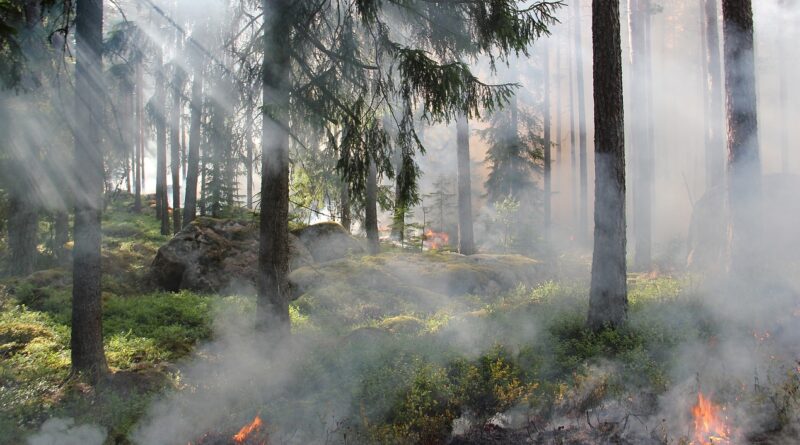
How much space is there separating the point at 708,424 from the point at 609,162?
430 centimetres

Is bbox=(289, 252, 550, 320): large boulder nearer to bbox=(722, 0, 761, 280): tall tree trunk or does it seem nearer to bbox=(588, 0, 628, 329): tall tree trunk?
bbox=(588, 0, 628, 329): tall tree trunk

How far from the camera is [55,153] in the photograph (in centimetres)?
1280

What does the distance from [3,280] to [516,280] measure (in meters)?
13.6

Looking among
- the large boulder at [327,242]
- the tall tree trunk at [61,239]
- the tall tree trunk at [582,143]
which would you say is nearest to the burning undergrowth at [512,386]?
the large boulder at [327,242]

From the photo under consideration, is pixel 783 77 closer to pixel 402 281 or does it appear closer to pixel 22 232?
pixel 402 281

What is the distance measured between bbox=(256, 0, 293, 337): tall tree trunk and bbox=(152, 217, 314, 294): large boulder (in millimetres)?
5185

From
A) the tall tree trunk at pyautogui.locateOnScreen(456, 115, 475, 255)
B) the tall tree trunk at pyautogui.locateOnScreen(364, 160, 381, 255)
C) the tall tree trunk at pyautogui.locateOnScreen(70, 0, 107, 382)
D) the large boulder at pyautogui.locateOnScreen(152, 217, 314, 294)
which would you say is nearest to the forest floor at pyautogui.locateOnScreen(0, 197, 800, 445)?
the tall tree trunk at pyautogui.locateOnScreen(70, 0, 107, 382)

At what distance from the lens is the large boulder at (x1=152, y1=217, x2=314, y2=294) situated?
13445 mm

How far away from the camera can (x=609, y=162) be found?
331 inches

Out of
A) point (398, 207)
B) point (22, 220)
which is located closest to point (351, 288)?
point (398, 207)

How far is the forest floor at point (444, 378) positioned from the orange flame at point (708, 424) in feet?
0.13

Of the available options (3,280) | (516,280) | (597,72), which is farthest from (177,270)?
(597,72)

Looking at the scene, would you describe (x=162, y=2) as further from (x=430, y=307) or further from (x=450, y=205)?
(x=450, y=205)

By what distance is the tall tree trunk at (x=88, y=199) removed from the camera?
24.2 ft
